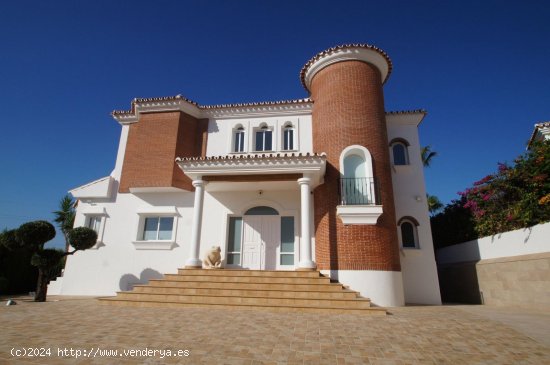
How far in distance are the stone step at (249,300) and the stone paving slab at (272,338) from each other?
85cm

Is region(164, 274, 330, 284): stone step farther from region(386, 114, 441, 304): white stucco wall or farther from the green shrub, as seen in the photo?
the green shrub

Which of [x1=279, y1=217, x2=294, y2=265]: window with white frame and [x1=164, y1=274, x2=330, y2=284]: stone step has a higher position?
[x1=279, y1=217, x2=294, y2=265]: window with white frame

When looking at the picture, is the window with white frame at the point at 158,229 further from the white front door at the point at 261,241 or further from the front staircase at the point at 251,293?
the white front door at the point at 261,241

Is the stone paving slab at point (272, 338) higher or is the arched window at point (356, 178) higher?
the arched window at point (356, 178)

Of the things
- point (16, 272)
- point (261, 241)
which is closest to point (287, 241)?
point (261, 241)

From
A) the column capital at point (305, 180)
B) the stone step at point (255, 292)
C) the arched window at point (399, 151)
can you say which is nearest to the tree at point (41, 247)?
the stone step at point (255, 292)

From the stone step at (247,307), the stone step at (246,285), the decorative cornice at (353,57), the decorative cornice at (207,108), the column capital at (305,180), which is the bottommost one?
the stone step at (247,307)

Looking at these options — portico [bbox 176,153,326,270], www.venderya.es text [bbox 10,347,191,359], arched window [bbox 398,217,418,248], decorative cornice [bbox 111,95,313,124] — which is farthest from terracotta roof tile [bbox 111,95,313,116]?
www.venderya.es text [bbox 10,347,191,359]

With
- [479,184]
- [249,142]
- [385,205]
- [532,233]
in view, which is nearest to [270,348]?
[385,205]

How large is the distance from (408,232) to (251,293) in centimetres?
740

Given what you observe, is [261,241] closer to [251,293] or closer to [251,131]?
→ [251,293]

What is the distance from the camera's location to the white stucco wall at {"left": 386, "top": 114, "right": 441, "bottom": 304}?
1101cm

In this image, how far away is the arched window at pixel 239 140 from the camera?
13680 mm

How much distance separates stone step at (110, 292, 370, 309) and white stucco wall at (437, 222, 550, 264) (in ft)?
18.6
